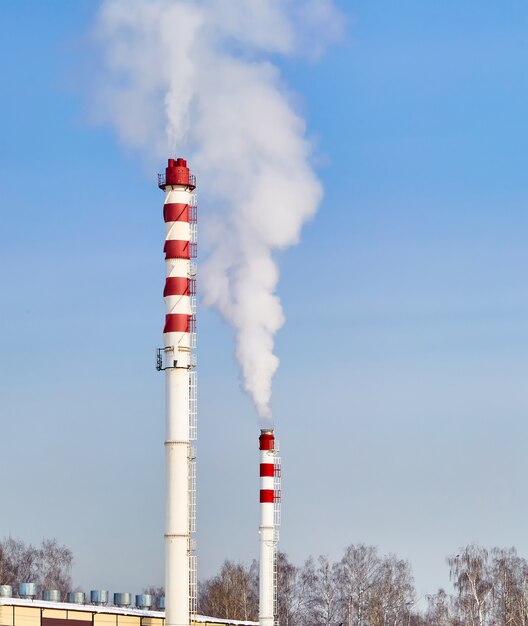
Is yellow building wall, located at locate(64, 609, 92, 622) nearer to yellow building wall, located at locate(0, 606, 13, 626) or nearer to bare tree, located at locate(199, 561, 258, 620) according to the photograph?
yellow building wall, located at locate(0, 606, 13, 626)

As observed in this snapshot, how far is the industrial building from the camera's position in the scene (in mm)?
55000

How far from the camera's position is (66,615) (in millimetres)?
57656

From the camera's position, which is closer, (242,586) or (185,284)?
(185,284)

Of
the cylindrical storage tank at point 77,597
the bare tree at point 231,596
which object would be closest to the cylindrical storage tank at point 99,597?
the cylindrical storage tank at point 77,597

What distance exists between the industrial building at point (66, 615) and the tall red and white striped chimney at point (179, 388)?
10.3 feet

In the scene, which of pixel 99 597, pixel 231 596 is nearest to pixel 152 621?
pixel 99 597

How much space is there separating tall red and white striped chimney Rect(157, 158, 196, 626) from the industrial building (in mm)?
3142

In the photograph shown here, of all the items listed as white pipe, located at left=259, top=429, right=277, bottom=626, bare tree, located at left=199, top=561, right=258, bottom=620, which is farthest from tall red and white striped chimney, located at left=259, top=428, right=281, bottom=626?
bare tree, located at left=199, top=561, right=258, bottom=620

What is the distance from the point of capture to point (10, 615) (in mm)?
54719

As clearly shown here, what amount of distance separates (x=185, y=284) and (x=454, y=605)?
48.1m

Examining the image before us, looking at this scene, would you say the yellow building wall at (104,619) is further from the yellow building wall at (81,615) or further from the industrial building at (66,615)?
the yellow building wall at (81,615)

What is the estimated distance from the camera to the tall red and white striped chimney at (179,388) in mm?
55531

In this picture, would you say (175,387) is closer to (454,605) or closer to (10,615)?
(10,615)

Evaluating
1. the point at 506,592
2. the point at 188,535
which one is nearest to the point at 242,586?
A: the point at 506,592
